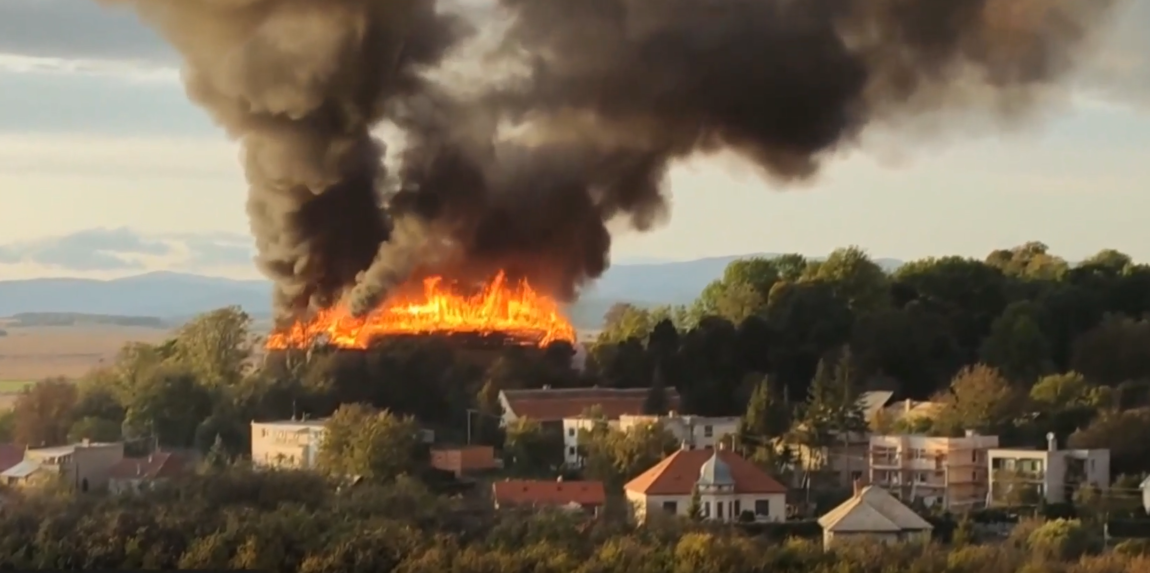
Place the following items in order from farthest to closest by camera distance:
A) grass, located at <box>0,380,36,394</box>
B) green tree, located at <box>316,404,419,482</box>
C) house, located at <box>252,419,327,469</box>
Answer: grass, located at <box>0,380,36,394</box>, house, located at <box>252,419,327,469</box>, green tree, located at <box>316,404,419,482</box>

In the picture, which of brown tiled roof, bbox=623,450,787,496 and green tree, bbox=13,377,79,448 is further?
green tree, bbox=13,377,79,448

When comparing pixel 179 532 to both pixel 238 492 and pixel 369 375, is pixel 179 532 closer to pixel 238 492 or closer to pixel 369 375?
pixel 238 492

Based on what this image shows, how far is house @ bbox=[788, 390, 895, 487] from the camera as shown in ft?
34.4

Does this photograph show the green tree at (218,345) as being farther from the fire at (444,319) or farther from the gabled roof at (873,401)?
the gabled roof at (873,401)

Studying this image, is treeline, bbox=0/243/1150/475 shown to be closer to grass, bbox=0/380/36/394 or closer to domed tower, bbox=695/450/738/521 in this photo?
grass, bbox=0/380/36/394

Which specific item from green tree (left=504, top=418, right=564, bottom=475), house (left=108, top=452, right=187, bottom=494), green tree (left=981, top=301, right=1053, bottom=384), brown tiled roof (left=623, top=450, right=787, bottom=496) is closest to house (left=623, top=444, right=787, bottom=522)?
brown tiled roof (left=623, top=450, right=787, bottom=496)

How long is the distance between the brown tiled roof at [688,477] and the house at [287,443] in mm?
1953

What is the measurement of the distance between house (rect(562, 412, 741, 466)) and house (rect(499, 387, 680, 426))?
10cm

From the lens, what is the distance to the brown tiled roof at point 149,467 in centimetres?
1070

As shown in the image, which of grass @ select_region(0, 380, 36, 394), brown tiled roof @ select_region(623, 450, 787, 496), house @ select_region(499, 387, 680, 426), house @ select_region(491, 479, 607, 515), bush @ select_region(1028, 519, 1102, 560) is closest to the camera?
bush @ select_region(1028, 519, 1102, 560)

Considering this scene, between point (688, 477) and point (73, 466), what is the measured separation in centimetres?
363

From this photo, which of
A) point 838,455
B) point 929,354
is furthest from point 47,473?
point 929,354

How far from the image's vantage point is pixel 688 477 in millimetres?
10047

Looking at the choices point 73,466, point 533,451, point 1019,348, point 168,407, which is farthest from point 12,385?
point 1019,348
